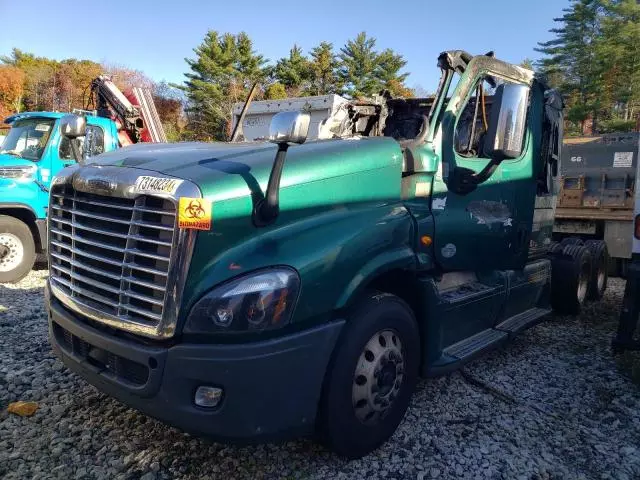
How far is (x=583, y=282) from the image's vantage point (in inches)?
261

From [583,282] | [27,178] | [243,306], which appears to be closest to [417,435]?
[243,306]

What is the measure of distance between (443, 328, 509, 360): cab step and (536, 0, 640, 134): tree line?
27228mm

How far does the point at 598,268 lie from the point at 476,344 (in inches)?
163

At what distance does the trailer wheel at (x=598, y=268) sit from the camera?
6.88 metres

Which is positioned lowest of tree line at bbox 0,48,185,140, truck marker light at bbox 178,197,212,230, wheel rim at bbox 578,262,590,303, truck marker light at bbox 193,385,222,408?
wheel rim at bbox 578,262,590,303

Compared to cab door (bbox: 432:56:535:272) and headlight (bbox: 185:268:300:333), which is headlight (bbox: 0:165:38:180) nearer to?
headlight (bbox: 185:268:300:333)

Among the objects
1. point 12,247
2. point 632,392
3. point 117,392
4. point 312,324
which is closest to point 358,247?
point 312,324

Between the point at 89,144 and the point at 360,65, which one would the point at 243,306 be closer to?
the point at 89,144

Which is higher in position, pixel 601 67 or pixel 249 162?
pixel 601 67

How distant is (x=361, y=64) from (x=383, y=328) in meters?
38.5

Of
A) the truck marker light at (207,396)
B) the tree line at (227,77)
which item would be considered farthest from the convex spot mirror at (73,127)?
the tree line at (227,77)

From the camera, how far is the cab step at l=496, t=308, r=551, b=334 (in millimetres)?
4391

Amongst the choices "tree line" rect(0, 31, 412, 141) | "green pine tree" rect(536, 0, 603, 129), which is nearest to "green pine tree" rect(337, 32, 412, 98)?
"tree line" rect(0, 31, 412, 141)

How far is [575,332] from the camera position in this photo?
5.89m
